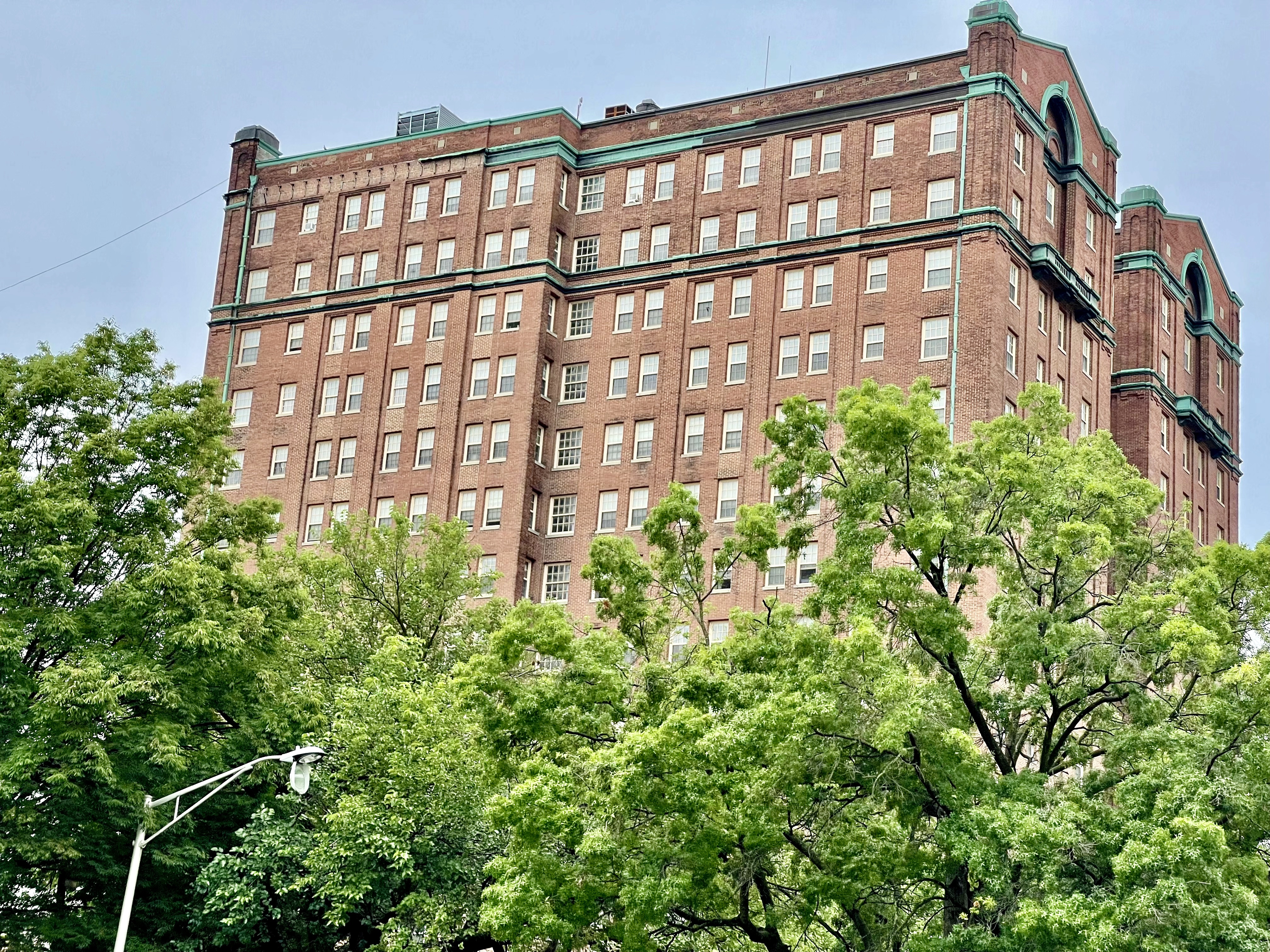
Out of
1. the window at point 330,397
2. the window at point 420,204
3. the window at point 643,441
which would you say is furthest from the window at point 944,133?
the window at point 330,397

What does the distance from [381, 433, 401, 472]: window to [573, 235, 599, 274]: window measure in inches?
464

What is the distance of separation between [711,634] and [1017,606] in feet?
136

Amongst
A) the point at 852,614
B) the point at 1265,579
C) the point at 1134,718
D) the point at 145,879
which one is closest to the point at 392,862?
the point at 145,879

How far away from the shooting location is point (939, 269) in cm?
7769

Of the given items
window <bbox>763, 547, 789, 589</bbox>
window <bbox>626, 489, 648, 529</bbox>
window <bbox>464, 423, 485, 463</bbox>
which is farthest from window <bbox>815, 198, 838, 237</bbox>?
window <bbox>464, 423, 485, 463</bbox>

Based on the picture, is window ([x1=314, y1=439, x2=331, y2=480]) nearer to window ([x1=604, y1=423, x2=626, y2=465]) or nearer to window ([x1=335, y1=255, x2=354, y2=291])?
window ([x1=335, y1=255, x2=354, y2=291])

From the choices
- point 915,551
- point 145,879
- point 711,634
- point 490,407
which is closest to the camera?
point 915,551

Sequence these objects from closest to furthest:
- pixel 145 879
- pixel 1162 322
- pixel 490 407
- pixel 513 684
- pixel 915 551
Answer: pixel 513 684
pixel 915 551
pixel 145 879
pixel 490 407
pixel 1162 322

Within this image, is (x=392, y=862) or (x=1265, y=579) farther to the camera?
(x=392, y=862)

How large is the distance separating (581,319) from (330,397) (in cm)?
1345

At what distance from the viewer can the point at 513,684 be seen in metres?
37.5

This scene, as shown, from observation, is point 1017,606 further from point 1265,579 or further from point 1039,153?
point 1039,153

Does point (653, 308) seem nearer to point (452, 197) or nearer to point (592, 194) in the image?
point (592, 194)

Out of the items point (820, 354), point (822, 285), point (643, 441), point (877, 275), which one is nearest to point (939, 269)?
point (877, 275)
